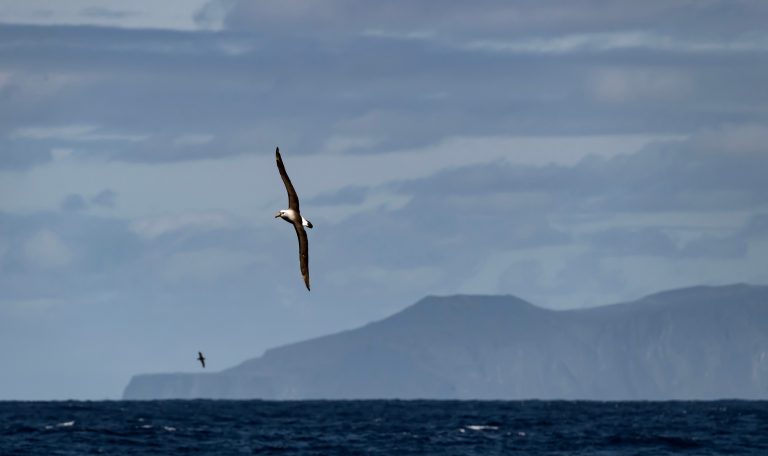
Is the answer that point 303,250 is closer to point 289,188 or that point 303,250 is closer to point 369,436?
point 289,188

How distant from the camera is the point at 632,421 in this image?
194375mm

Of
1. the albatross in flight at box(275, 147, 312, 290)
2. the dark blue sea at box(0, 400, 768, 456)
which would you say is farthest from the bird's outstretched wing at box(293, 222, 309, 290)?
the dark blue sea at box(0, 400, 768, 456)

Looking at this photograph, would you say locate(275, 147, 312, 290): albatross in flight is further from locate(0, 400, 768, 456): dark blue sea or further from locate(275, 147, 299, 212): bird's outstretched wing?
locate(0, 400, 768, 456): dark blue sea

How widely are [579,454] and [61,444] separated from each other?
37.5 metres

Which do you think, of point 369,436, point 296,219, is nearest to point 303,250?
point 296,219

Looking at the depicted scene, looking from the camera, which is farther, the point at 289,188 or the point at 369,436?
the point at 369,436

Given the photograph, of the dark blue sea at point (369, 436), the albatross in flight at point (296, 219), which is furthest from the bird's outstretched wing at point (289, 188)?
the dark blue sea at point (369, 436)

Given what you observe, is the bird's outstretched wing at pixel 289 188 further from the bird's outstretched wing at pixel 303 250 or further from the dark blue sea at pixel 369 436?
the dark blue sea at pixel 369 436

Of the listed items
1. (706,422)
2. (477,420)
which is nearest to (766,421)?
(706,422)

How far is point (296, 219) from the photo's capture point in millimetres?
59062

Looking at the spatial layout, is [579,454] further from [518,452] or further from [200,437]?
[200,437]

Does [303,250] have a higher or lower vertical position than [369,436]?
lower

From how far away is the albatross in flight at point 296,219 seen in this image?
5781cm

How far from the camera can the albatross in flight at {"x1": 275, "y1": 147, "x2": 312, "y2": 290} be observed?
5781 centimetres
